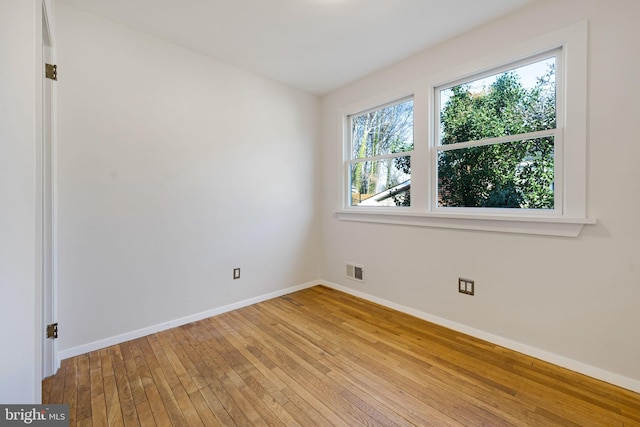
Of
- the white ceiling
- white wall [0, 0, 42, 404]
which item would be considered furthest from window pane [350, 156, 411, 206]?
white wall [0, 0, 42, 404]

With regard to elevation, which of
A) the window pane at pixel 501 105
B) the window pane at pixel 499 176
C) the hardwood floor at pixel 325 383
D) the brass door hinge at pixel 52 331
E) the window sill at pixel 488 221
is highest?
the window pane at pixel 501 105

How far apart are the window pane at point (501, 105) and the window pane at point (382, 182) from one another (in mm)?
517

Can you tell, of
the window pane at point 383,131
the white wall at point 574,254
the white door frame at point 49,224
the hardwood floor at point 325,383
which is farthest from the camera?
the window pane at point 383,131

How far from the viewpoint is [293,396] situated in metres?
1.62

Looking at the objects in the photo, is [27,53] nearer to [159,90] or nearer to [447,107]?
[159,90]

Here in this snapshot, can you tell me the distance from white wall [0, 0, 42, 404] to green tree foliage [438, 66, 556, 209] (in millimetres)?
2710

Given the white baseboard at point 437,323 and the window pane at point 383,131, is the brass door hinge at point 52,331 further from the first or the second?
the window pane at point 383,131

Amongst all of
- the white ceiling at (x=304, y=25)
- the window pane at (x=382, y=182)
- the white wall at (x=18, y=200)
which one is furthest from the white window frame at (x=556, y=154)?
the white wall at (x=18, y=200)

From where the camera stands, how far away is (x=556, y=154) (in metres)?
1.92

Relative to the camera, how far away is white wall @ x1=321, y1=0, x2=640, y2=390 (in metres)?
1.66

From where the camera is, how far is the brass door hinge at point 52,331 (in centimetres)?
182

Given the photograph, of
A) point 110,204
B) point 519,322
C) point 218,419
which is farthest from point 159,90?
point 519,322

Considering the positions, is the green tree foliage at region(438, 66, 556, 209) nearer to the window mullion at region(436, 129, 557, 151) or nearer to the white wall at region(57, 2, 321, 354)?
the window mullion at region(436, 129, 557, 151)

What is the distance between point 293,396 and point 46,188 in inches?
81.2
